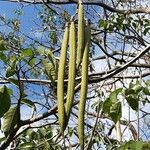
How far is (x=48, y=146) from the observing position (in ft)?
8.38

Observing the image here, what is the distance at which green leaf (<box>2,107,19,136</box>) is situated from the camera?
63.6 inches

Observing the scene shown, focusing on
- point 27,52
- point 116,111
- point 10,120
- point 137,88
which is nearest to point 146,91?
point 137,88

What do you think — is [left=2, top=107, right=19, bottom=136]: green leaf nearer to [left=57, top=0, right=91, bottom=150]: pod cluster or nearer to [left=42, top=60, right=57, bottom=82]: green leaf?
[left=42, top=60, right=57, bottom=82]: green leaf

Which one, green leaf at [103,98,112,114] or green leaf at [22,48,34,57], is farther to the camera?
green leaf at [103,98,112,114]

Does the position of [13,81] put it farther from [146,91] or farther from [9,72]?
[146,91]

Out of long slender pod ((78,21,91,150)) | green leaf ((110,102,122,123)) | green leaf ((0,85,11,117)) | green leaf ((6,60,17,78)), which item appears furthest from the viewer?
green leaf ((110,102,122,123))

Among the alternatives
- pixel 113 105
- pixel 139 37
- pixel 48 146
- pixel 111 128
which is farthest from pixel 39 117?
pixel 111 128

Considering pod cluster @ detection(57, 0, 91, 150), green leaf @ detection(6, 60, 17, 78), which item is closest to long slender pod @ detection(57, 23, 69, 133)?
pod cluster @ detection(57, 0, 91, 150)

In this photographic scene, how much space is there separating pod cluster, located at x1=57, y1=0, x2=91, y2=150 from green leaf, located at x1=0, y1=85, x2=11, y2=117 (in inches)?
17.5

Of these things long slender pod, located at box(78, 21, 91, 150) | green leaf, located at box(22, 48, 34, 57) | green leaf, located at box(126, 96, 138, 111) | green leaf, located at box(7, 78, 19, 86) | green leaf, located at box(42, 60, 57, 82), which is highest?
green leaf, located at box(22, 48, 34, 57)

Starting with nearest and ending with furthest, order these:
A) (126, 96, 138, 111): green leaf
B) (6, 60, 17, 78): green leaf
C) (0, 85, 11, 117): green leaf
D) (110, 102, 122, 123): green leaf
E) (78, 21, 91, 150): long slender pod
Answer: (78, 21, 91, 150): long slender pod
(0, 85, 11, 117): green leaf
(6, 60, 17, 78): green leaf
(110, 102, 122, 123): green leaf
(126, 96, 138, 111): green leaf

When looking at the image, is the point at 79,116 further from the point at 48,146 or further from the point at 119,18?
the point at 119,18

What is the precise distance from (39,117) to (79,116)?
0.61m

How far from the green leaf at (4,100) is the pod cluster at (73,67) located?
1.46ft
